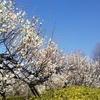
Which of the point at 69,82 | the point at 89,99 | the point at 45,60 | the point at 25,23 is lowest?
the point at 89,99

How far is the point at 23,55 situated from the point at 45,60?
77.3 inches

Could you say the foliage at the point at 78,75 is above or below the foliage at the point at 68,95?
above

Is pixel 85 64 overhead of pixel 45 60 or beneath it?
overhead

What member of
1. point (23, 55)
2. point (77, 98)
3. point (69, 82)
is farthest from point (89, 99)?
point (69, 82)

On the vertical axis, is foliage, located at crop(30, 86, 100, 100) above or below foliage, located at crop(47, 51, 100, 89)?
below

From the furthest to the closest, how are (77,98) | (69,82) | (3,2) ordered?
(69,82), (3,2), (77,98)

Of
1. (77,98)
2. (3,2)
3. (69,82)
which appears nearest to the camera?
(77,98)

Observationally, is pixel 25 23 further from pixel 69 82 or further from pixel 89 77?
pixel 89 77

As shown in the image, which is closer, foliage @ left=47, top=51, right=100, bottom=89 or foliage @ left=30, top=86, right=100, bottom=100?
foliage @ left=30, top=86, right=100, bottom=100

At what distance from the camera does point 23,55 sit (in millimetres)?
10711

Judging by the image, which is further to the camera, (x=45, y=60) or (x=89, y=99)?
(x=45, y=60)

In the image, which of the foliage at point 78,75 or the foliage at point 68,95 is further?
the foliage at point 78,75

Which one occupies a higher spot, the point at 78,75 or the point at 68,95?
the point at 78,75

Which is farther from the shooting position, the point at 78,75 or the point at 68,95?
the point at 78,75
